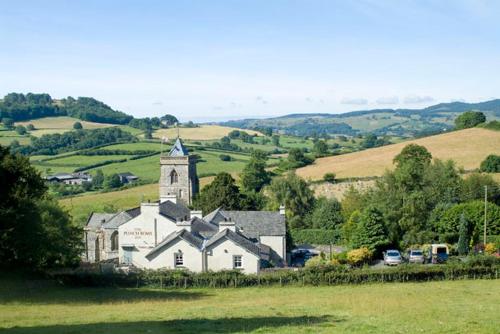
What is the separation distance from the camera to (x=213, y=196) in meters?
74.3

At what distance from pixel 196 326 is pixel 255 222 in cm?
3349

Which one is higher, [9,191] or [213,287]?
[9,191]

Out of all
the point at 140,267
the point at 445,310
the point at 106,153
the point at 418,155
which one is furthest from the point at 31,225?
the point at 106,153

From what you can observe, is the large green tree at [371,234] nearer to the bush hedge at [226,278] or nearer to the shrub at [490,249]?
the shrub at [490,249]

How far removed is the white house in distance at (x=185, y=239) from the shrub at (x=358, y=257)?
19.5 feet

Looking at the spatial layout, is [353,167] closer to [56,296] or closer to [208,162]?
[208,162]

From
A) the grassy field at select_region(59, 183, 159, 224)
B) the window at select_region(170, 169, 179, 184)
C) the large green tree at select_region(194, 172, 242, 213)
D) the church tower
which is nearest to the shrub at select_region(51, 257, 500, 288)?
the large green tree at select_region(194, 172, 242, 213)

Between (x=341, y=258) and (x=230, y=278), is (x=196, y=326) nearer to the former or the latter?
(x=230, y=278)

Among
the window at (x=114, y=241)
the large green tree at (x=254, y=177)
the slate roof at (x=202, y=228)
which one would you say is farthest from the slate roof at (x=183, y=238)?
the large green tree at (x=254, y=177)

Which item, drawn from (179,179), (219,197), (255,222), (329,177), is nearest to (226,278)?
→ (255,222)

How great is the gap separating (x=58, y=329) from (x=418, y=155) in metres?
78.7

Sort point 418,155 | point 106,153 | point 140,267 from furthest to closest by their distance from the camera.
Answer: point 106,153, point 418,155, point 140,267

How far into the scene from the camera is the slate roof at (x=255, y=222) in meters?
57.0

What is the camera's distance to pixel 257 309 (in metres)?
31.0
